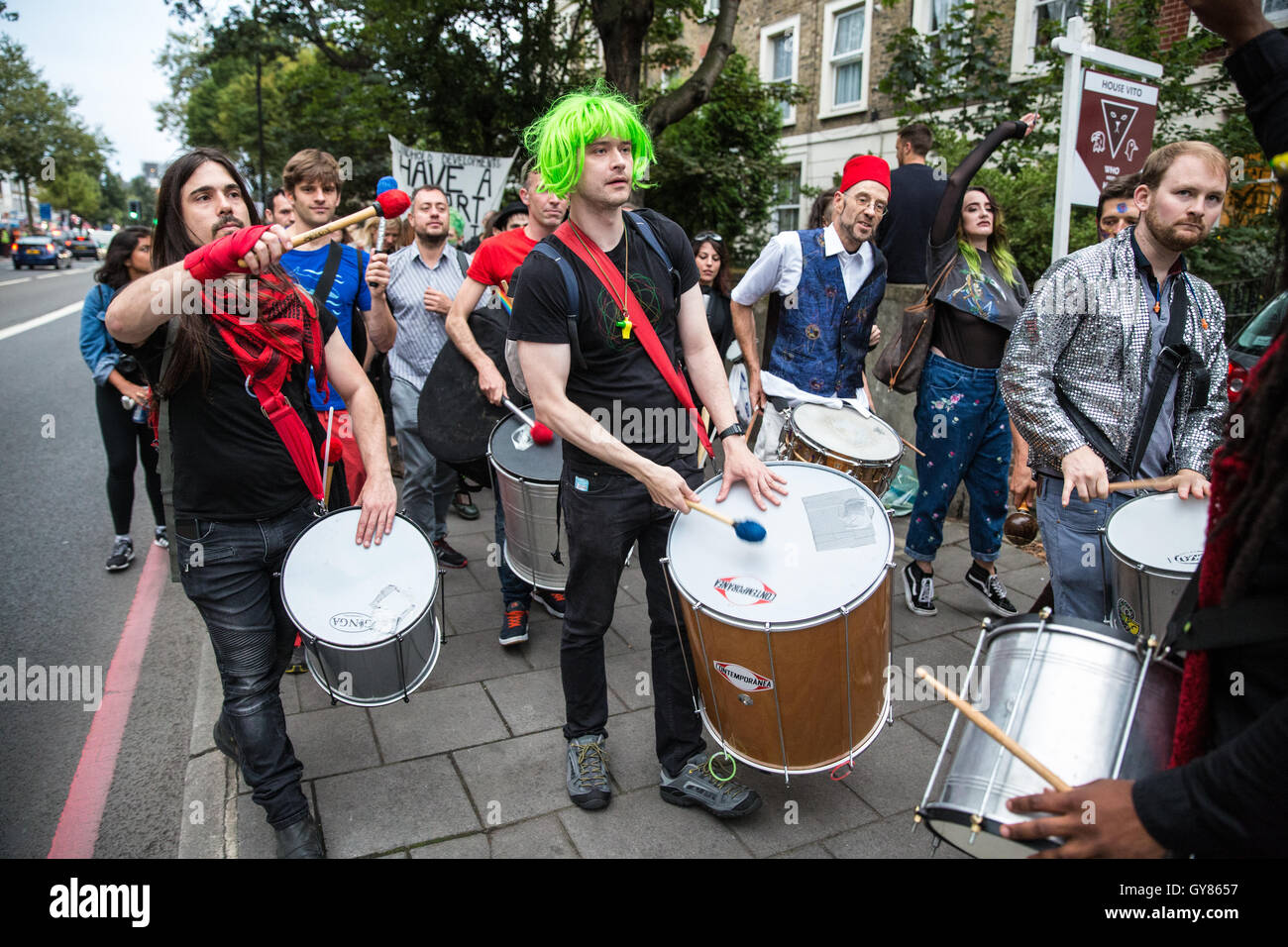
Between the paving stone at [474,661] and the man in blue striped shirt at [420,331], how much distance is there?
93cm

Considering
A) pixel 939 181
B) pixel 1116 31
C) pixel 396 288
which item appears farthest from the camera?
pixel 1116 31

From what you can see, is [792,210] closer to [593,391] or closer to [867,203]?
[867,203]

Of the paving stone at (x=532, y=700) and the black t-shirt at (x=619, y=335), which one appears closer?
the black t-shirt at (x=619, y=335)

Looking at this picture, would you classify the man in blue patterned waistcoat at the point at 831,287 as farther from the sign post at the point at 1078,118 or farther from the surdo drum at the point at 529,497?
the sign post at the point at 1078,118

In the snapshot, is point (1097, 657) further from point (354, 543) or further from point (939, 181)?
point (939, 181)

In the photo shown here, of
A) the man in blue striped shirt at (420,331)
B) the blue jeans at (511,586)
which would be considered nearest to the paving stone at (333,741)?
the blue jeans at (511,586)

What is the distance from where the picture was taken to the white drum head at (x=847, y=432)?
3.66 meters

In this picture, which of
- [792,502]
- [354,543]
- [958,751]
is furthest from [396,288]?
[958,751]

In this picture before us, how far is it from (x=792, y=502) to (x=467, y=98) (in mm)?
11751

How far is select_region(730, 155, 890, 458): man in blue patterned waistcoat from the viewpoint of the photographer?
4109 millimetres

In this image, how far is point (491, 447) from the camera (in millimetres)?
3875

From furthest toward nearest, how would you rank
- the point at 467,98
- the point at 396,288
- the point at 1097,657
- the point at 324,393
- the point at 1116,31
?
the point at 467,98, the point at 1116,31, the point at 396,288, the point at 324,393, the point at 1097,657

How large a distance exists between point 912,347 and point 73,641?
445cm

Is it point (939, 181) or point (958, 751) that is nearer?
point (958, 751)
